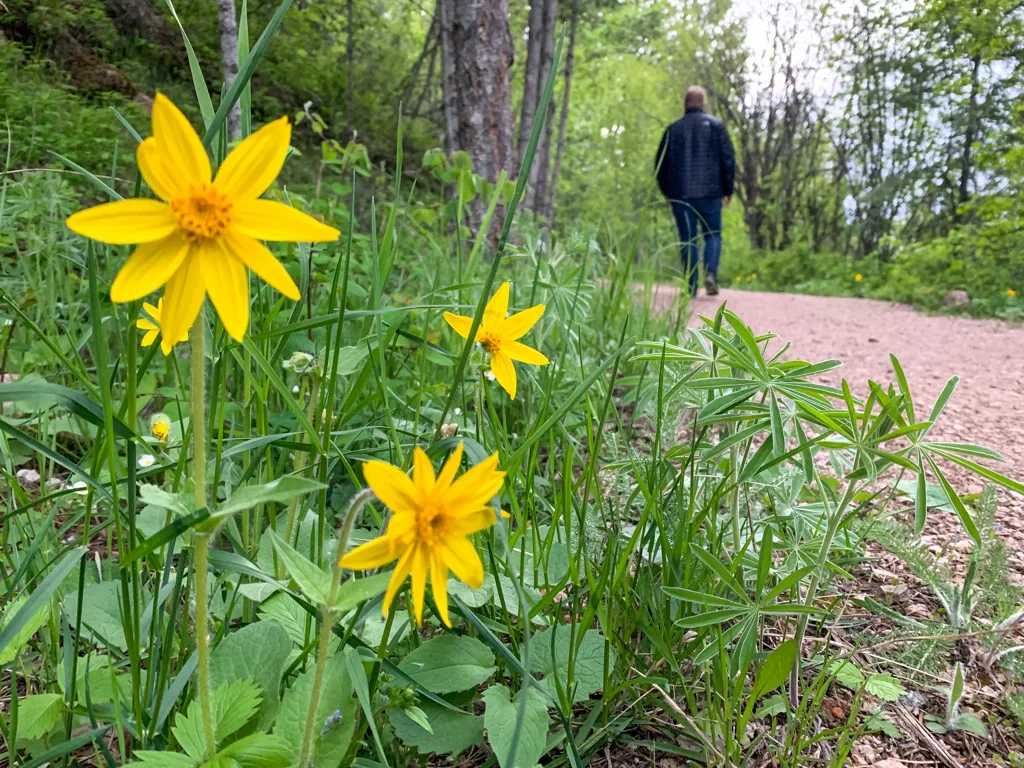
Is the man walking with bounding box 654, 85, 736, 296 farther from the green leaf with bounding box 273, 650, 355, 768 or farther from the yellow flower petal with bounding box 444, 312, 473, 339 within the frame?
the green leaf with bounding box 273, 650, 355, 768

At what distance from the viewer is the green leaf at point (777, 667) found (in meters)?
0.82

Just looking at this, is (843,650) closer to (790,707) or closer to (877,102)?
(790,707)

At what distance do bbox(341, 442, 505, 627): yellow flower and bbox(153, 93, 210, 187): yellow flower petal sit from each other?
293mm

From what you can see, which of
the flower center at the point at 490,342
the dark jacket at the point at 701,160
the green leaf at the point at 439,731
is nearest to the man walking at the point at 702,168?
the dark jacket at the point at 701,160

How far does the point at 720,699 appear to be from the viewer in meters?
0.97

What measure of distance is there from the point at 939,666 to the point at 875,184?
16.6 metres

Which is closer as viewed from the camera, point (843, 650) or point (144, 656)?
point (144, 656)

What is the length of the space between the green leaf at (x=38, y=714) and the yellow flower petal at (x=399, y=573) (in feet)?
1.71

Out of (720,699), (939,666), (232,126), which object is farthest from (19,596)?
(232,126)

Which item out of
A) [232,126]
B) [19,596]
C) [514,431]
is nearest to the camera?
[19,596]

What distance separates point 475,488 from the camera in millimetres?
558

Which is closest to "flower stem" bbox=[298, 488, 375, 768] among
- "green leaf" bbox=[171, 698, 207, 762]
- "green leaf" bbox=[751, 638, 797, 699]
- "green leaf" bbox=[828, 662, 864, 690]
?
"green leaf" bbox=[171, 698, 207, 762]

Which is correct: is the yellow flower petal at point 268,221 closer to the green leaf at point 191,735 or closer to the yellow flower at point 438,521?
the yellow flower at point 438,521

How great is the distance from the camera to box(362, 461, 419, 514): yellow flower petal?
0.51m
